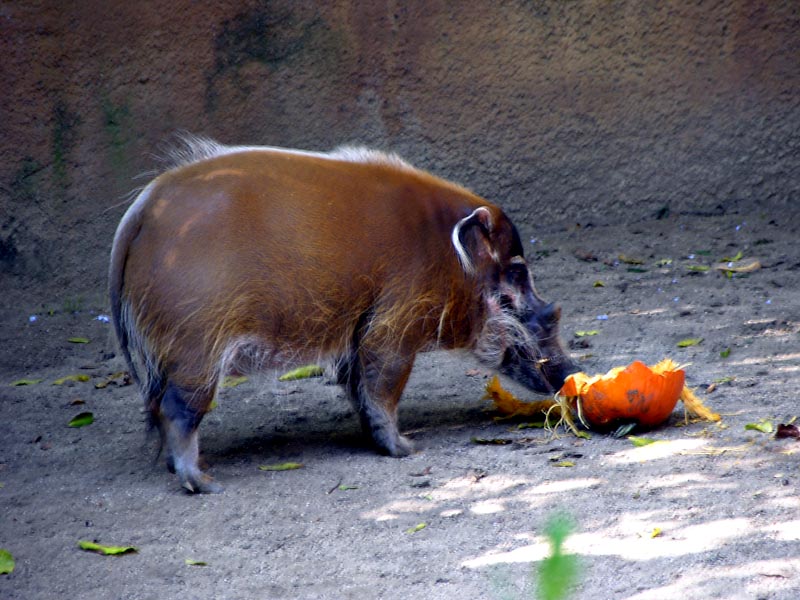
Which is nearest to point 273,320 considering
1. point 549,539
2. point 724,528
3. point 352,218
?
point 352,218

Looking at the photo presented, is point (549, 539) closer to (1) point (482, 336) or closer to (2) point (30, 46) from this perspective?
(1) point (482, 336)

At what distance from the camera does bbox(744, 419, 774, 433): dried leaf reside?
350 centimetres

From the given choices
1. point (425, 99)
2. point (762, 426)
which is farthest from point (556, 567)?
point (425, 99)

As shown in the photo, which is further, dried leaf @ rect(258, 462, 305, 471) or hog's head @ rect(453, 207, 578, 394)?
hog's head @ rect(453, 207, 578, 394)

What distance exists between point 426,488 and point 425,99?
12.1ft

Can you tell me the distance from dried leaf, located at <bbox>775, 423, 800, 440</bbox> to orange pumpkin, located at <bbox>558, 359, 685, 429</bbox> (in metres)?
0.40

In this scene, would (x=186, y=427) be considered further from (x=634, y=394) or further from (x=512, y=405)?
(x=634, y=394)

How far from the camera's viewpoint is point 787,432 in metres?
3.39

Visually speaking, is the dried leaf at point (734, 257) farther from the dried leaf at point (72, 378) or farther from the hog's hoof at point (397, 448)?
the dried leaf at point (72, 378)

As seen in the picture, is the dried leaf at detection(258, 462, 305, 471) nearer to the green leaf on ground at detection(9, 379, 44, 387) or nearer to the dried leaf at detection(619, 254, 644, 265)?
the green leaf on ground at detection(9, 379, 44, 387)

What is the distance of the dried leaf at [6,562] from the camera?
2980 millimetres

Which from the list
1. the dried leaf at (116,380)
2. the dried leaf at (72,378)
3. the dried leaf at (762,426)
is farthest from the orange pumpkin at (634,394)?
the dried leaf at (72,378)

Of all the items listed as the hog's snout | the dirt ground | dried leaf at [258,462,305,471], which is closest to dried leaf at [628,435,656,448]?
the dirt ground

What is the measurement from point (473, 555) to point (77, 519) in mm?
1371
